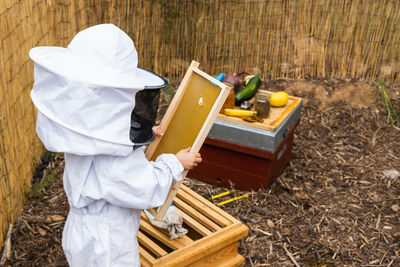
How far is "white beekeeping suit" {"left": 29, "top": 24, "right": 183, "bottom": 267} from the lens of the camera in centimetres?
202

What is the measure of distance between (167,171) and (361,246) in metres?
2.26

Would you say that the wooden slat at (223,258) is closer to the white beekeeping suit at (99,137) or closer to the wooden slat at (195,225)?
the wooden slat at (195,225)

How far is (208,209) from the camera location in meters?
3.29

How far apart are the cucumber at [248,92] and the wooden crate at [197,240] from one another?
Result: 1.25 meters

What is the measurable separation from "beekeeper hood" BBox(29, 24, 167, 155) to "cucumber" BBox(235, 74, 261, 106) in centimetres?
225

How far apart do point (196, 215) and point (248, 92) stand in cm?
160

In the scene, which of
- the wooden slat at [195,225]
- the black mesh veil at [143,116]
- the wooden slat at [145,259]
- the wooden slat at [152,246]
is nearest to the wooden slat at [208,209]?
the wooden slat at [195,225]

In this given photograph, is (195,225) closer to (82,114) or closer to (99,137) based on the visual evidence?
(99,137)

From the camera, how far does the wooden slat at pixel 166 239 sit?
294 cm

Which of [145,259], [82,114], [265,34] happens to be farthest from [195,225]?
[265,34]

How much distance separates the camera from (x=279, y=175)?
4.66 m

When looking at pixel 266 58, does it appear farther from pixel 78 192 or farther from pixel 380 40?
pixel 78 192

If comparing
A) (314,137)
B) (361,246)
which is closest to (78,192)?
(361,246)

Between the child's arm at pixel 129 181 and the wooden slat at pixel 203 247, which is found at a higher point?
the child's arm at pixel 129 181
